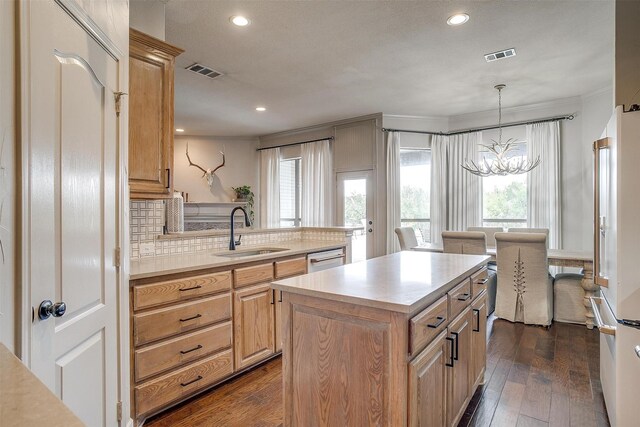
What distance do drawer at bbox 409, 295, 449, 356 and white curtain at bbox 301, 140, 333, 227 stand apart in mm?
4573

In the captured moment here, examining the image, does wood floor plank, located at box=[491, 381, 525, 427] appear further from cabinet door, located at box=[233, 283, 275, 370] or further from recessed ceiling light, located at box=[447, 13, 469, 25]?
recessed ceiling light, located at box=[447, 13, 469, 25]

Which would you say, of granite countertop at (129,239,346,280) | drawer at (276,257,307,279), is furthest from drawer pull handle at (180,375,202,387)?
drawer at (276,257,307,279)

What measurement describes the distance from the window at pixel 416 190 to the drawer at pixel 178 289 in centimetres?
413

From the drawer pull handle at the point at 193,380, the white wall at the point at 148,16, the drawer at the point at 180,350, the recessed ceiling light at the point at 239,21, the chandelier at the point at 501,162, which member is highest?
the recessed ceiling light at the point at 239,21

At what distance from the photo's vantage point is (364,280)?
65.9 inches

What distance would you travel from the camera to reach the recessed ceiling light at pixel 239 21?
2.75 metres

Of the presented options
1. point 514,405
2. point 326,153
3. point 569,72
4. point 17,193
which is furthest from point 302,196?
point 17,193

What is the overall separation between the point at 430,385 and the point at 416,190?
4.77 metres

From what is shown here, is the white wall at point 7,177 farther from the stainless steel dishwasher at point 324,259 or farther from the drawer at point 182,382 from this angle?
the stainless steel dishwasher at point 324,259

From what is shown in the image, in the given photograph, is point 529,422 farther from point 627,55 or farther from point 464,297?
point 627,55

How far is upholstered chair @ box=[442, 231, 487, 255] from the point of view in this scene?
3.80m

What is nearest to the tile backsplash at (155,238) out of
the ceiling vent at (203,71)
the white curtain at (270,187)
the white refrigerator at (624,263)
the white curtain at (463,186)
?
the ceiling vent at (203,71)

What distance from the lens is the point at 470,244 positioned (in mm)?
3855

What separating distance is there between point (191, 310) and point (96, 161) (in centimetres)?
111
